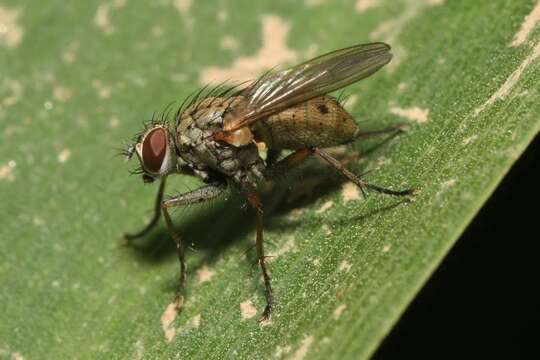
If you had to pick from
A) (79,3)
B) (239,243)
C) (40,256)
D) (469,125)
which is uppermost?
(79,3)

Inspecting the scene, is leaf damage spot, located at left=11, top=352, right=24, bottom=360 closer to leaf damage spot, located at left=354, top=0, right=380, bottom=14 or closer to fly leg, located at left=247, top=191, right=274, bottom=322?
fly leg, located at left=247, top=191, right=274, bottom=322

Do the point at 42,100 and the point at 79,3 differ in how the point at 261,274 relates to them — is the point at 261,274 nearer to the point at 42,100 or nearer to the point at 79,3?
the point at 42,100

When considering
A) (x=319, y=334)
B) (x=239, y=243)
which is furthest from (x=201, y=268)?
(x=319, y=334)

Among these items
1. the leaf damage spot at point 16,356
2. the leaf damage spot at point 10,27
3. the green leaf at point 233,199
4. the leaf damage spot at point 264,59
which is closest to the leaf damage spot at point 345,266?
the green leaf at point 233,199

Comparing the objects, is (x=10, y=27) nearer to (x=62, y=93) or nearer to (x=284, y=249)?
(x=62, y=93)

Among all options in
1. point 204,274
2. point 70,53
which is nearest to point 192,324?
point 204,274

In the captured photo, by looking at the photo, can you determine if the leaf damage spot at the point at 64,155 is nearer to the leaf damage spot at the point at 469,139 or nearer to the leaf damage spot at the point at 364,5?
the leaf damage spot at the point at 364,5
